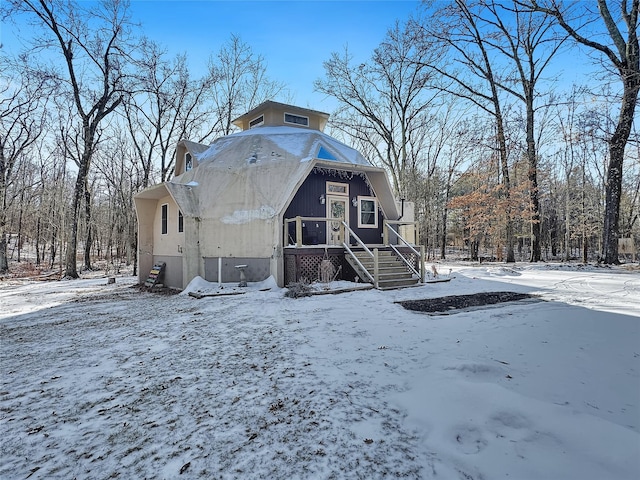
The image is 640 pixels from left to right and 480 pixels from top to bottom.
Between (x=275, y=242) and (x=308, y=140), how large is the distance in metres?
4.96

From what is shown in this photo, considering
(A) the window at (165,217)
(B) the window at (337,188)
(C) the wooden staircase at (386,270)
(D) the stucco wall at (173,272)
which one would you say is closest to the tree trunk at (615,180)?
(C) the wooden staircase at (386,270)

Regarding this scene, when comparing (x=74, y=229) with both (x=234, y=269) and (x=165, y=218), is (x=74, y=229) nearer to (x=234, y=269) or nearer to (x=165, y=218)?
(x=165, y=218)

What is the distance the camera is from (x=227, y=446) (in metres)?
2.34

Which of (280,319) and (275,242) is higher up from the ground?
(275,242)

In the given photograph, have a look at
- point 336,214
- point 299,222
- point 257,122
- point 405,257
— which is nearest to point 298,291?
point 299,222

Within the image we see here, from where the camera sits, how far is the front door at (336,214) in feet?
41.1

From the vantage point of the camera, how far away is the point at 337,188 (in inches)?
499

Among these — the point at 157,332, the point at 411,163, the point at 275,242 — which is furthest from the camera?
the point at 411,163

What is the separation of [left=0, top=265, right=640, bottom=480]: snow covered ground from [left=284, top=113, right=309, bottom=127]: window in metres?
11.5

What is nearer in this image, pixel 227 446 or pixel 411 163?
pixel 227 446

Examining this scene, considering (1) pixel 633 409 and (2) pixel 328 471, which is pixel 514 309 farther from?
(2) pixel 328 471

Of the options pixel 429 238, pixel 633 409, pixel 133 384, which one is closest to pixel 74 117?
pixel 133 384

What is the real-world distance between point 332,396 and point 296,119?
1423cm

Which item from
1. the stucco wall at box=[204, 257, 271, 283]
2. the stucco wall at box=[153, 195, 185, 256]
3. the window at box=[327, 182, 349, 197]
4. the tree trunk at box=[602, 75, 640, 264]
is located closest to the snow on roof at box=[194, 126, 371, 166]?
the window at box=[327, 182, 349, 197]
